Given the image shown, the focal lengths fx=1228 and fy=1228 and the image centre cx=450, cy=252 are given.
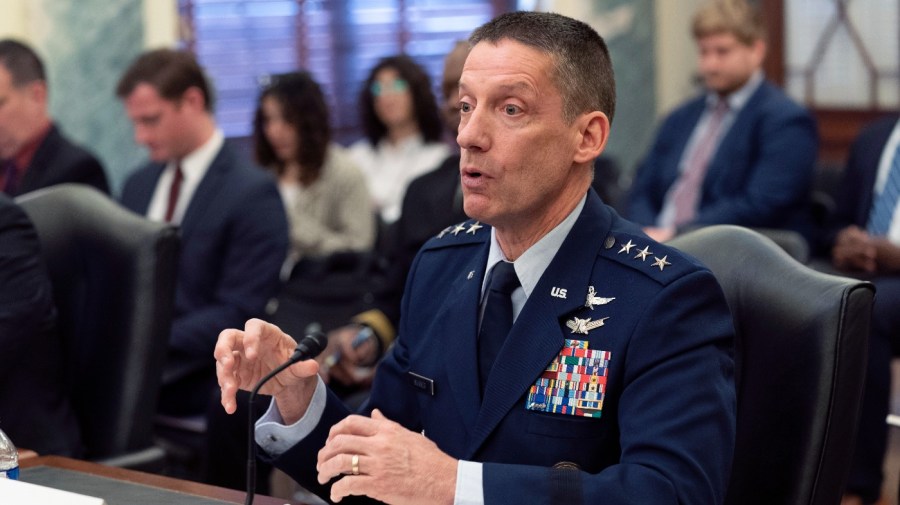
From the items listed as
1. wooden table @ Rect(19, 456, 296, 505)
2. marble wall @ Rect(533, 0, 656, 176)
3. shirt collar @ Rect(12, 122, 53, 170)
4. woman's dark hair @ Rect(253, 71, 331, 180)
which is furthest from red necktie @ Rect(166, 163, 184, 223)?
marble wall @ Rect(533, 0, 656, 176)

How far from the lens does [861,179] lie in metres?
4.01

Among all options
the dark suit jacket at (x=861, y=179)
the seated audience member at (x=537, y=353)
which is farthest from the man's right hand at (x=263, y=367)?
the dark suit jacket at (x=861, y=179)

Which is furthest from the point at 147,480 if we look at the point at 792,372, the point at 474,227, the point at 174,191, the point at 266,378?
the point at 174,191

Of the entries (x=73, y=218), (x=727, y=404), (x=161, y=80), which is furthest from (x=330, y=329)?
(x=727, y=404)

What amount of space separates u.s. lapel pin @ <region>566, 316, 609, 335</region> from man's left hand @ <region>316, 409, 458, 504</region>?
0.88 ft

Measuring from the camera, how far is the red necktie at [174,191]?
366 centimetres

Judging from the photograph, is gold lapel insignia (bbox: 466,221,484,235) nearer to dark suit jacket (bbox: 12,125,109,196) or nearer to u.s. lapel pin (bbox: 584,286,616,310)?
u.s. lapel pin (bbox: 584,286,616,310)

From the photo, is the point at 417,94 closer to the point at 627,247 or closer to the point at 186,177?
the point at 186,177

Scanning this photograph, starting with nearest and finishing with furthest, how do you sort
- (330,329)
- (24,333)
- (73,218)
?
(24,333)
(73,218)
(330,329)

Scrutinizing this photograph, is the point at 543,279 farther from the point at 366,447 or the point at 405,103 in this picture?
the point at 405,103

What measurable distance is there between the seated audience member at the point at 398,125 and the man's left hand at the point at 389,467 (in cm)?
393

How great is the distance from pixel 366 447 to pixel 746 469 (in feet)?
2.11

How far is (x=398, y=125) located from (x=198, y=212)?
2.18 meters

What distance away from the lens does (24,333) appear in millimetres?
2365
